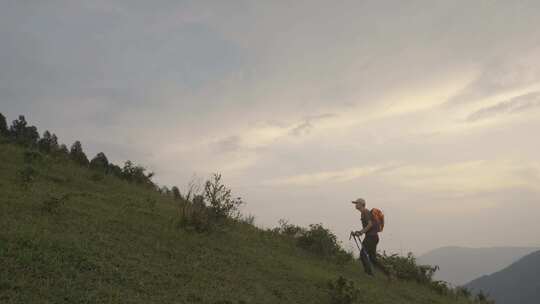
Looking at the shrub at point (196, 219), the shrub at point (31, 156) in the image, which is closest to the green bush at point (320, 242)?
the shrub at point (196, 219)

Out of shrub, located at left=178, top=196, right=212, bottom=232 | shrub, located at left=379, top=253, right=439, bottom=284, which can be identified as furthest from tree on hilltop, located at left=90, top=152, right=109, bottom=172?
shrub, located at left=379, top=253, right=439, bottom=284

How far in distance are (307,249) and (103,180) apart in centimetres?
762

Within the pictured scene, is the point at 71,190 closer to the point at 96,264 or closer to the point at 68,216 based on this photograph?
the point at 68,216

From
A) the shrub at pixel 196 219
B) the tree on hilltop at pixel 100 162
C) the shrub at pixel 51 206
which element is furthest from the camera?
the tree on hilltop at pixel 100 162

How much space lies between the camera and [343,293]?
33.5ft

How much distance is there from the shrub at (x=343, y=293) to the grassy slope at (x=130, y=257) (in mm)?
249

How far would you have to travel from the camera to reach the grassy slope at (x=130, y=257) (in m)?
7.62

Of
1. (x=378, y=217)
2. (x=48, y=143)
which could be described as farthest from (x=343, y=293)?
(x=48, y=143)

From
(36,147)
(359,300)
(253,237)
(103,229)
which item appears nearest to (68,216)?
(103,229)

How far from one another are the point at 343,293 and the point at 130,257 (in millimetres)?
4582

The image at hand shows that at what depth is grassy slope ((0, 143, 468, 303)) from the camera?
7617 mm

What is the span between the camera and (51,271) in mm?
7684

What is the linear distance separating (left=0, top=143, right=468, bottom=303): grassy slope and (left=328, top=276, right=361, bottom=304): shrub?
0.25 meters

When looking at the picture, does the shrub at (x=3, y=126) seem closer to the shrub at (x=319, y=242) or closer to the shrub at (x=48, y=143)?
the shrub at (x=48, y=143)
